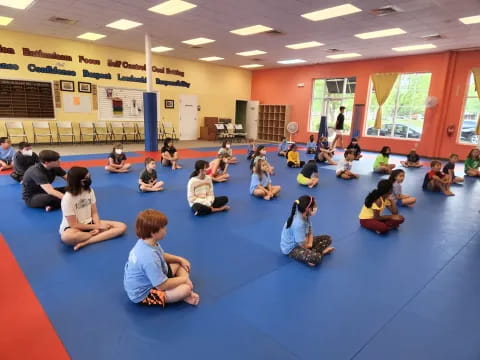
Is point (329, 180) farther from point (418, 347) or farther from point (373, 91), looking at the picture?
point (373, 91)

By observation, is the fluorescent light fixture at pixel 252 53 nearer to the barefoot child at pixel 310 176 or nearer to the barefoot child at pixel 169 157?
the barefoot child at pixel 169 157

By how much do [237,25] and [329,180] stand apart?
18.8 ft

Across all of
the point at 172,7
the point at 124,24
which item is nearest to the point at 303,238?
the point at 172,7

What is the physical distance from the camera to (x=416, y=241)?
4.38m

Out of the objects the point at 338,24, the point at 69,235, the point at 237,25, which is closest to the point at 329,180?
the point at 338,24

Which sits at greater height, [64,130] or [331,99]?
[331,99]

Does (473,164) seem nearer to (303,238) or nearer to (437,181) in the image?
(437,181)

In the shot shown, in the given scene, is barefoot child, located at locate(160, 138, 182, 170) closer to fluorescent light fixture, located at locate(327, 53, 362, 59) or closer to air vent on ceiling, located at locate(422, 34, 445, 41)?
air vent on ceiling, located at locate(422, 34, 445, 41)

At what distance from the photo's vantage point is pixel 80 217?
3.79 meters

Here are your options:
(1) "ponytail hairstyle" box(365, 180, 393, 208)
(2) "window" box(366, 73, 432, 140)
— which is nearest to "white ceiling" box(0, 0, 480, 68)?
(2) "window" box(366, 73, 432, 140)

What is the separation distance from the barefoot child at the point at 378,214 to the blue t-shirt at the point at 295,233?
1.49 meters

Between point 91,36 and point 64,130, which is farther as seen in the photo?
point 64,130

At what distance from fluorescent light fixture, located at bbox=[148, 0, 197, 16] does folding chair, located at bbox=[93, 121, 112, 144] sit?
6804 mm

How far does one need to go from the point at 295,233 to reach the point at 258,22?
312 inches
